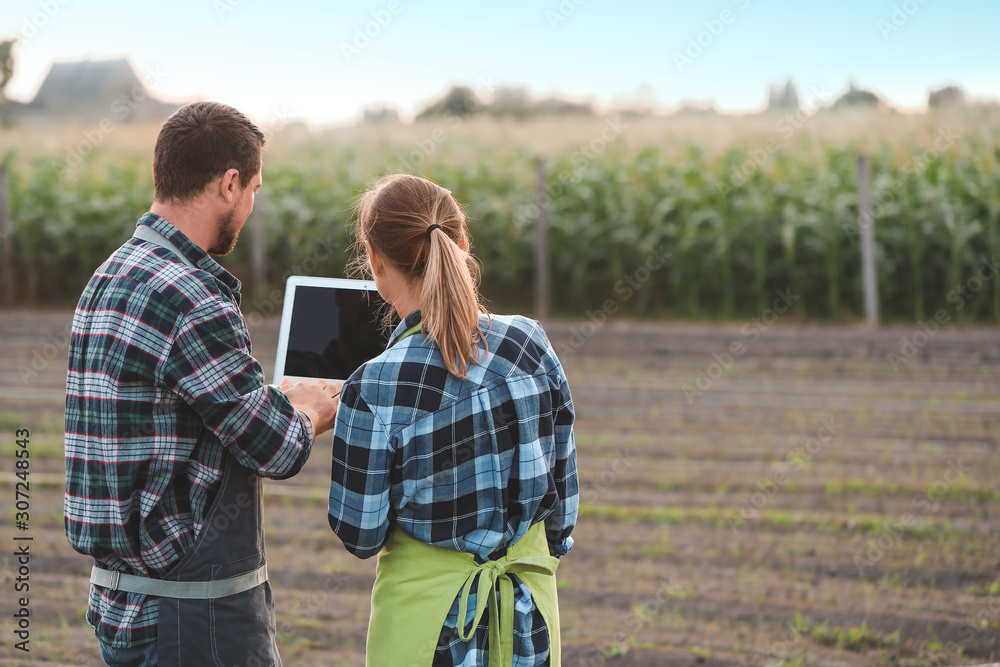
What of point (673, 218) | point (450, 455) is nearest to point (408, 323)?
point (450, 455)

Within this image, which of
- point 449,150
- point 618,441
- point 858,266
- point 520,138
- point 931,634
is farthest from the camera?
point 520,138

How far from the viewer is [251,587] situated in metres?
1.97

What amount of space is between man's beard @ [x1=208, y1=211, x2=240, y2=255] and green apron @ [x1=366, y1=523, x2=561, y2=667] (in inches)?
29.8

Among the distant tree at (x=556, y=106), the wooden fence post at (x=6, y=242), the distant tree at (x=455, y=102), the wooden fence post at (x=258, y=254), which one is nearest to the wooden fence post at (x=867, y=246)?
the wooden fence post at (x=258, y=254)

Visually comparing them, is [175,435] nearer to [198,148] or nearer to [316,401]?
[316,401]

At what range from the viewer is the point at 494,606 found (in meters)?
1.89

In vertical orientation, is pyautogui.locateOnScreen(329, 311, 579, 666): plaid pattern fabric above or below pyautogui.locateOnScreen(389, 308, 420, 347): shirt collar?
below

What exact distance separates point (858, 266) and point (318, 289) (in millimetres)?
11147

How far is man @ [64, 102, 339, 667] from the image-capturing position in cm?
184

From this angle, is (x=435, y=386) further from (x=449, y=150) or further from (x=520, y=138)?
(x=520, y=138)

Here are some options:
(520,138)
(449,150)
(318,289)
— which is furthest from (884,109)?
(318,289)

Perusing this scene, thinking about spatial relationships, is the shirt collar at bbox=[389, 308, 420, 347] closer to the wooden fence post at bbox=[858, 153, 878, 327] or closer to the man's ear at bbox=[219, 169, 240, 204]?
the man's ear at bbox=[219, 169, 240, 204]

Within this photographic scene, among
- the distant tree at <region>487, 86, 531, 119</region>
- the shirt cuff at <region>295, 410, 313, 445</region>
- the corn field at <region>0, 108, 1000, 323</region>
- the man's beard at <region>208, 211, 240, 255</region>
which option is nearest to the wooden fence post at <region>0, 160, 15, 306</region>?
the corn field at <region>0, 108, 1000, 323</region>

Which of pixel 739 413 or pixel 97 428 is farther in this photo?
pixel 739 413
